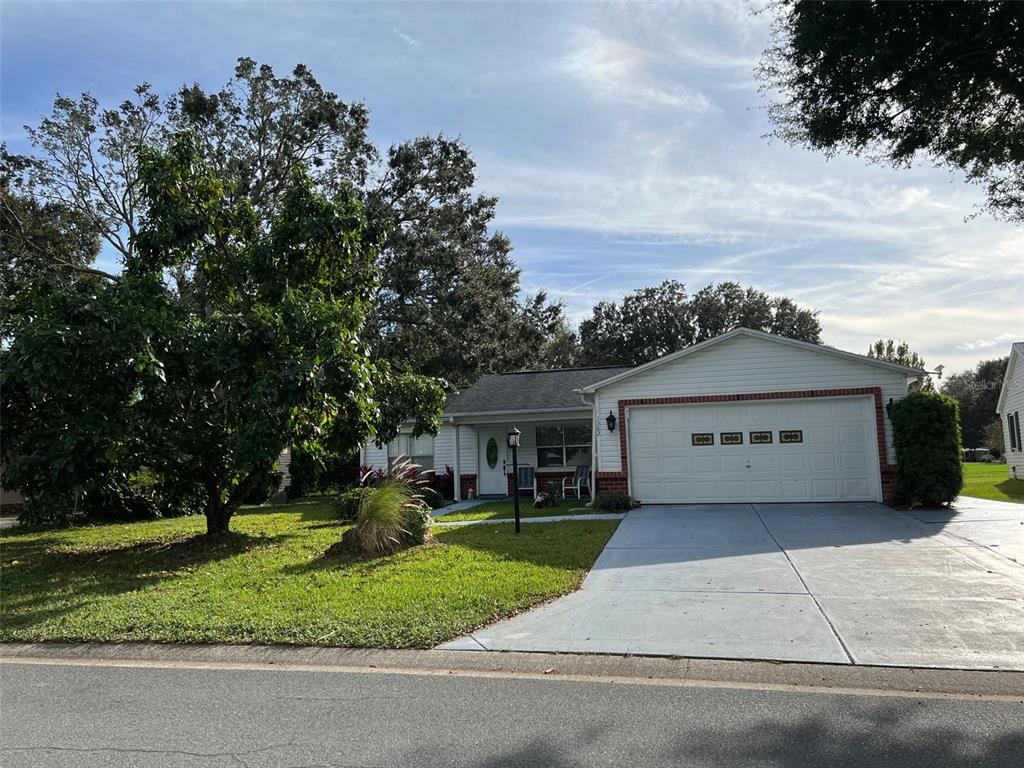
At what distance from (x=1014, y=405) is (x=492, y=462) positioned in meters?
16.6

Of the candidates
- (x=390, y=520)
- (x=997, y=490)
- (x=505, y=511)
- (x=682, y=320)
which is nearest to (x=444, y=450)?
(x=505, y=511)

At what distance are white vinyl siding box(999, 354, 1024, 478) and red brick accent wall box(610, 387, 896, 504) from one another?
10.1m

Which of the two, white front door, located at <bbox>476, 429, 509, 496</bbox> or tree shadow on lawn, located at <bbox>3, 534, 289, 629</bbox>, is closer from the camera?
tree shadow on lawn, located at <bbox>3, 534, 289, 629</bbox>

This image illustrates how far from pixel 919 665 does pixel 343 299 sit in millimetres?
9442

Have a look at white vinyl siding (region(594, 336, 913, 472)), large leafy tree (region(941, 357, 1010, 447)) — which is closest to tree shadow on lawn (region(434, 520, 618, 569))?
white vinyl siding (region(594, 336, 913, 472))

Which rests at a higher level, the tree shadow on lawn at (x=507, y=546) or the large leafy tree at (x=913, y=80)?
the large leafy tree at (x=913, y=80)

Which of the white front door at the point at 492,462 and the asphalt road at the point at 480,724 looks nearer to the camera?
the asphalt road at the point at 480,724

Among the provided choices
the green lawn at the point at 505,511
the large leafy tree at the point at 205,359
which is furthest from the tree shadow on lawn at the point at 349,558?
the green lawn at the point at 505,511

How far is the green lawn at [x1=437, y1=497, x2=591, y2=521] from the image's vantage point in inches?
571

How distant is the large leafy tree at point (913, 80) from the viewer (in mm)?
6836

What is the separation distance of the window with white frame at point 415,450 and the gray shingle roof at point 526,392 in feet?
5.02

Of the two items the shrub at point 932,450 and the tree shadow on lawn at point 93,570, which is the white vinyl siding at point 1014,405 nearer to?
the shrub at point 932,450

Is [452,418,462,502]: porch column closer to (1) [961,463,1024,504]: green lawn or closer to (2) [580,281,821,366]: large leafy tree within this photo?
(1) [961,463,1024,504]: green lawn

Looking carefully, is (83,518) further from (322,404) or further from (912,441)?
(912,441)
